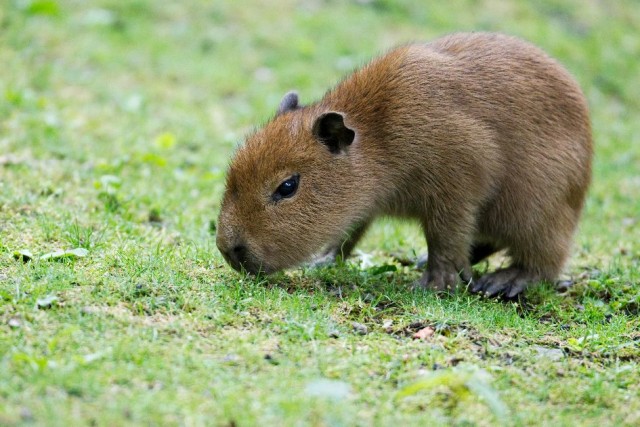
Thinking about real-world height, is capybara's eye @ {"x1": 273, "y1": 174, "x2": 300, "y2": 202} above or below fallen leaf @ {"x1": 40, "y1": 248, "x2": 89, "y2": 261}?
above

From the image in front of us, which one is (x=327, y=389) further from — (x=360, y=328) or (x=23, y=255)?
(x=23, y=255)

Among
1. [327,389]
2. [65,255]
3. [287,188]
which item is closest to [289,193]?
[287,188]

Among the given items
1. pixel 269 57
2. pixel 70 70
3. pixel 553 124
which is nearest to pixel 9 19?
pixel 70 70

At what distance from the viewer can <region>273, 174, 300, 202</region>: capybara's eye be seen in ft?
19.5

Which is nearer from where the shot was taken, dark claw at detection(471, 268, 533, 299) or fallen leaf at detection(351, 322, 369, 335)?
fallen leaf at detection(351, 322, 369, 335)

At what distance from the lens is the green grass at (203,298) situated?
4086 millimetres

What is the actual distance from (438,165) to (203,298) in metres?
2.16

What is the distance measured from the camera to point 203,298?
5250 millimetres

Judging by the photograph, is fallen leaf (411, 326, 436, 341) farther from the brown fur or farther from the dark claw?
the dark claw

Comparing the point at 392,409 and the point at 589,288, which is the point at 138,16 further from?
the point at 392,409

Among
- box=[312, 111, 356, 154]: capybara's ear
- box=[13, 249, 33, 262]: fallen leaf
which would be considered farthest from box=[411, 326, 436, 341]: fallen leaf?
box=[13, 249, 33, 262]: fallen leaf

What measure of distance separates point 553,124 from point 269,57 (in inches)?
268

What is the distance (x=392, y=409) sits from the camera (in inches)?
163

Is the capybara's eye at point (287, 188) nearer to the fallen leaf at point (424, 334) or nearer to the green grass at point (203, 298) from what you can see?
the green grass at point (203, 298)
